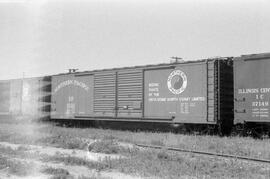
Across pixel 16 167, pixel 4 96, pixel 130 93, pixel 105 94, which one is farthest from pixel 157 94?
pixel 4 96

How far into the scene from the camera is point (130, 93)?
1770 centimetres

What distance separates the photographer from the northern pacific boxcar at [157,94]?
1499 centimetres

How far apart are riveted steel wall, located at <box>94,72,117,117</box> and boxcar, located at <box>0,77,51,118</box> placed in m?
4.22

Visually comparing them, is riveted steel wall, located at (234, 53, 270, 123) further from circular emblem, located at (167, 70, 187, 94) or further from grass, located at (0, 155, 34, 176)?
grass, located at (0, 155, 34, 176)

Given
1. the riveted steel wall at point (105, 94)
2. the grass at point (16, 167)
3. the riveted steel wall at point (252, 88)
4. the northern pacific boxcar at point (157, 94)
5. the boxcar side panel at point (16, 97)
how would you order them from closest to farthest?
the grass at point (16, 167)
the riveted steel wall at point (252, 88)
the northern pacific boxcar at point (157, 94)
the riveted steel wall at point (105, 94)
the boxcar side panel at point (16, 97)

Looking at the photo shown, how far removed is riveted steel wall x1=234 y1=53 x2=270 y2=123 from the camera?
531 inches

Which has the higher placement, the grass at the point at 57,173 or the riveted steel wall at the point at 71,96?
the riveted steel wall at the point at 71,96

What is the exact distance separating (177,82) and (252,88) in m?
3.35

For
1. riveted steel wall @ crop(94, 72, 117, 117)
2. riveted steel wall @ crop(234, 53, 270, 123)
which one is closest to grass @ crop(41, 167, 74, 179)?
riveted steel wall @ crop(234, 53, 270, 123)

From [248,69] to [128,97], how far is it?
599 centimetres

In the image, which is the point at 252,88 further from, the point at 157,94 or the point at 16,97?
the point at 16,97

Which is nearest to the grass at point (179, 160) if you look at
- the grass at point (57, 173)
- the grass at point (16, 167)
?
the grass at point (57, 173)

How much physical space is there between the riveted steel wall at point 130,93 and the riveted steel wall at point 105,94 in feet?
1.14

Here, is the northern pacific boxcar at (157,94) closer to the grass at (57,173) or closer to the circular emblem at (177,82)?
the circular emblem at (177,82)
